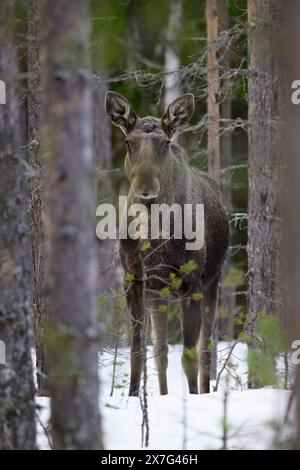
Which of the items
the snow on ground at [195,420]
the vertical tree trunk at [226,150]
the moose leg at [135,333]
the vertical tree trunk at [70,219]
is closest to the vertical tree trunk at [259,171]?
the moose leg at [135,333]

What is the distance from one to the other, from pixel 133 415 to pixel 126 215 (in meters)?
2.73

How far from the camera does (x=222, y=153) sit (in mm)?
18594

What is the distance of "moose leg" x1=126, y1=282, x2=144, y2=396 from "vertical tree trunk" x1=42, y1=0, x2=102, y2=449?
3488 mm

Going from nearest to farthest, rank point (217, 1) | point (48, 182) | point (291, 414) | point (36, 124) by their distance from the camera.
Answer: point (48, 182), point (291, 414), point (36, 124), point (217, 1)

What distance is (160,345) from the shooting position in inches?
409

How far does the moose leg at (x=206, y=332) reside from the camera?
10.4 m

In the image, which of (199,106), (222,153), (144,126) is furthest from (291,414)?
(199,106)

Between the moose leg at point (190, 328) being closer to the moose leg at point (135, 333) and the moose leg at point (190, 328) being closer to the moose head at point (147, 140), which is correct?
the moose leg at point (135, 333)

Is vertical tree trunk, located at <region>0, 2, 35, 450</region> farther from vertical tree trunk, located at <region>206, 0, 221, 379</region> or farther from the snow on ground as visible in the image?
vertical tree trunk, located at <region>206, 0, 221, 379</region>

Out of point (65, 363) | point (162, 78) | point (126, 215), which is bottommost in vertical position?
point (65, 363)

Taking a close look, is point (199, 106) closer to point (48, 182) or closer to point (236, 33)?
point (236, 33)

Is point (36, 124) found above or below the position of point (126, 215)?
above

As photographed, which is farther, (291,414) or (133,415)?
(133,415)

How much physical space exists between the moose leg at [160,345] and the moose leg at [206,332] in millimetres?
533
